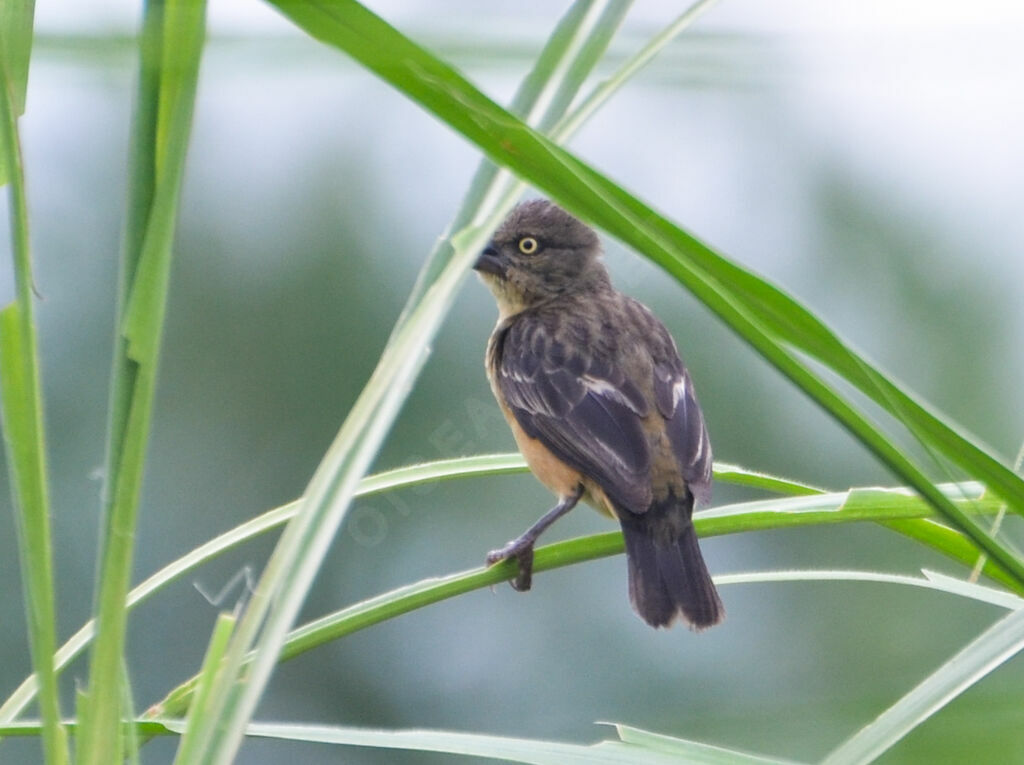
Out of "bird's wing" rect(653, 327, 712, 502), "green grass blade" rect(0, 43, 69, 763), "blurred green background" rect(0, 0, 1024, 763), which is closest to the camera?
"green grass blade" rect(0, 43, 69, 763)

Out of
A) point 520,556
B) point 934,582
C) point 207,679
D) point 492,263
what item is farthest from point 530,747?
point 492,263

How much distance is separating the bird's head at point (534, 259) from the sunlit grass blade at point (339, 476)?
11.8 feet

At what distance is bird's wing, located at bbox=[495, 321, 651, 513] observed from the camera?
3.42 metres

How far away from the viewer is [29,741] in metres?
9.35

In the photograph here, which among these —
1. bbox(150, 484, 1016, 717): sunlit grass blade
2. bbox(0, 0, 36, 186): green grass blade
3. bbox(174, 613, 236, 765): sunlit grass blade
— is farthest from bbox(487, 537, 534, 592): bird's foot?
bbox(0, 0, 36, 186): green grass blade

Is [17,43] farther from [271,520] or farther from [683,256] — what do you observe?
[271,520]

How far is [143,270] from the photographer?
955mm

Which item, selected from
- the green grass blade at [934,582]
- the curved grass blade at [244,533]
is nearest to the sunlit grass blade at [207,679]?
the curved grass blade at [244,533]

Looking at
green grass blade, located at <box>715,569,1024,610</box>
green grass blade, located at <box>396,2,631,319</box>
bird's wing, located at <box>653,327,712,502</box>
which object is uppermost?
bird's wing, located at <box>653,327,712,502</box>

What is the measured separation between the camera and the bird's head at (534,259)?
4711 millimetres

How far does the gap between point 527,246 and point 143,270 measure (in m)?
3.83

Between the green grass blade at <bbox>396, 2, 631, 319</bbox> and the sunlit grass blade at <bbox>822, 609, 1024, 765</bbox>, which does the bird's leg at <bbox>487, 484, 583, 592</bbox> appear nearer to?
the sunlit grass blade at <bbox>822, 609, 1024, 765</bbox>

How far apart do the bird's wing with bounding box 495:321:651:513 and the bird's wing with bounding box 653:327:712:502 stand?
8 cm

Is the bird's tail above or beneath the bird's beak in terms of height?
beneath
